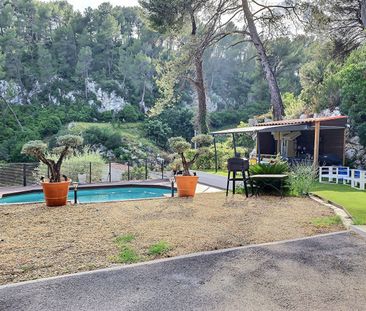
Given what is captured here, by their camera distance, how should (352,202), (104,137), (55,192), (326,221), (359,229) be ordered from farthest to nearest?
(104,137) → (352,202) → (55,192) → (326,221) → (359,229)

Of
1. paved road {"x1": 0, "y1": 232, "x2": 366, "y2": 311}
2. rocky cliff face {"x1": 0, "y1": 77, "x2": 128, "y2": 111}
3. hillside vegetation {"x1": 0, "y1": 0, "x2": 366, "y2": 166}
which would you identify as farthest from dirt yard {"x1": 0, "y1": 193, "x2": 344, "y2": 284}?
rocky cliff face {"x1": 0, "y1": 77, "x2": 128, "y2": 111}

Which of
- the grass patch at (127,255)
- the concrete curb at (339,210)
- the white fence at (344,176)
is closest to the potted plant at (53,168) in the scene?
the grass patch at (127,255)

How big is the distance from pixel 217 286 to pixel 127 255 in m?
1.20

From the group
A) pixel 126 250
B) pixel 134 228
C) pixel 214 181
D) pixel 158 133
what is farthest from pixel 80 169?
pixel 158 133

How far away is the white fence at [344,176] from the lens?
9.73 metres

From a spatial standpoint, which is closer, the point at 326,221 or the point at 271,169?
the point at 326,221

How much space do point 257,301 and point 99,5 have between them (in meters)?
50.9

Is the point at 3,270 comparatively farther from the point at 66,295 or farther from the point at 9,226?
the point at 9,226

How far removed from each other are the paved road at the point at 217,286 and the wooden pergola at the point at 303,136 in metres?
8.63

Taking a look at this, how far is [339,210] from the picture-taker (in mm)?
6164

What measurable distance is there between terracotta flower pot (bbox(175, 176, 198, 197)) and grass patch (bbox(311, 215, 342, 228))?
2999 millimetres

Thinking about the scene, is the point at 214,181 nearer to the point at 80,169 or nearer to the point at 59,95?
the point at 80,169

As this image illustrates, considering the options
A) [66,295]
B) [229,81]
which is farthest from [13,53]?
[66,295]

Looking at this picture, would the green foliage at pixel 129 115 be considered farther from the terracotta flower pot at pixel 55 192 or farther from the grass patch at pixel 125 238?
the grass patch at pixel 125 238
